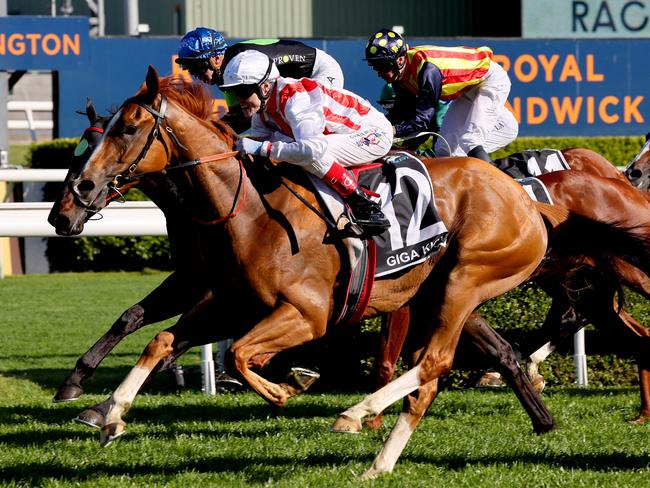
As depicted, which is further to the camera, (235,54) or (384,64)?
(384,64)

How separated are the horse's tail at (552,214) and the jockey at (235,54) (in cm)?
128

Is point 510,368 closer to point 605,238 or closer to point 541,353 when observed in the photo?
point 605,238

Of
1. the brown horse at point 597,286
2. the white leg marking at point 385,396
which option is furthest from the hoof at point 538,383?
the white leg marking at point 385,396

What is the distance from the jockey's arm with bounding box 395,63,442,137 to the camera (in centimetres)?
617

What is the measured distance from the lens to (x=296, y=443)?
17.3ft

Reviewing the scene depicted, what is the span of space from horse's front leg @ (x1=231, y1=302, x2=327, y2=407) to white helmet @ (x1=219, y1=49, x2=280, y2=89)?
0.91m

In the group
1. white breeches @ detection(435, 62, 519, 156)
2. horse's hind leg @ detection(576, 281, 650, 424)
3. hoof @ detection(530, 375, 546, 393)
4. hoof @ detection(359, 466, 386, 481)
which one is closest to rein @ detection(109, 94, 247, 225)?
hoof @ detection(359, 466, 386, 481)

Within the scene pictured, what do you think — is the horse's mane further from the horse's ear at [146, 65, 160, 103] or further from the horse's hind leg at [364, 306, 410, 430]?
the horse's hind leg at [364, 306, 410, 430]

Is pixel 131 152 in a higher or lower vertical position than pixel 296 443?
higher

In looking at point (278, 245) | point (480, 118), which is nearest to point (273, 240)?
point (278, 245)

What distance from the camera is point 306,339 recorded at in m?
4.57

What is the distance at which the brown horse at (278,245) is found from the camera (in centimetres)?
449

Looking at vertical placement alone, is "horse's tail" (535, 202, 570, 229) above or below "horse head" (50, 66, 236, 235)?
below

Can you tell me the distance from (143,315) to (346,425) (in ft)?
4.63
